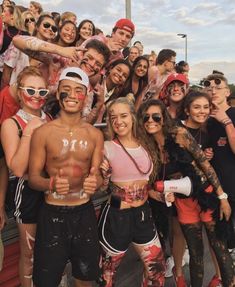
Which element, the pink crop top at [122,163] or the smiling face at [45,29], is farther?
the smiling face at [45,29]

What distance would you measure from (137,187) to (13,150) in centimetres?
104

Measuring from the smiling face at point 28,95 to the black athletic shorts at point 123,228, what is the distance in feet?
3.31

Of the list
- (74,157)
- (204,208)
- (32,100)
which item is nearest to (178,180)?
(204,208)

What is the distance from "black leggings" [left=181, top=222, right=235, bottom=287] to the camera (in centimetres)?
303

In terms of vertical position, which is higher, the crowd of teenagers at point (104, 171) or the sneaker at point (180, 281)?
the crowd of teenagers at point (104, 171)

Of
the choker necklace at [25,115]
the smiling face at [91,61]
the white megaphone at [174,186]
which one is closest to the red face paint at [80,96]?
the choker necklace at [25,115]

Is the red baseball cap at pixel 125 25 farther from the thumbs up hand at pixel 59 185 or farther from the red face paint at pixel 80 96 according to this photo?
the thumbs up hand at pixel 59 185

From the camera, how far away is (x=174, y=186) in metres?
2.98

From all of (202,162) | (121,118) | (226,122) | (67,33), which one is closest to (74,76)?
(121,118)

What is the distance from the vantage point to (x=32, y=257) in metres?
2.65

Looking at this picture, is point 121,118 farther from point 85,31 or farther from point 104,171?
point 85,31

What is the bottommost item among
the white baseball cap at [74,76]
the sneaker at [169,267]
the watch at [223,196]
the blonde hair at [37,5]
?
the sneaker at [169,267]

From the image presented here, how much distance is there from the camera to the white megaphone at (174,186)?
297cm

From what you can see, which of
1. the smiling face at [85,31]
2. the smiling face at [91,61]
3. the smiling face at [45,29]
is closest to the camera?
the smiling face at [91,61]
